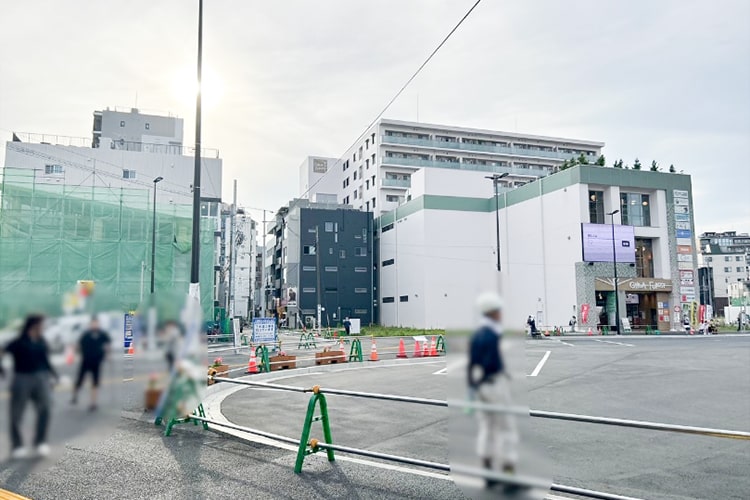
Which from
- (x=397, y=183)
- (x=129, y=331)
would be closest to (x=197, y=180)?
(x=129, y=331)

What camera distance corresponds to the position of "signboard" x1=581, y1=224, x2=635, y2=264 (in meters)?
58.4

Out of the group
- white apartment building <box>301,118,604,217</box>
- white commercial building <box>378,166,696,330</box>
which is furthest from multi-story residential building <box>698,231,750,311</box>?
white commercial building <box>378,166,696,330</box>

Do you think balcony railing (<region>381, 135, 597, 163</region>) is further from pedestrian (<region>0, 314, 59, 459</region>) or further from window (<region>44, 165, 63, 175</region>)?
pedestrian (<region>0, 314, 59, 459</region>)

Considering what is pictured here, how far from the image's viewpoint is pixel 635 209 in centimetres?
6391

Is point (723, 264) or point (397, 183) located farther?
point (723, 264)

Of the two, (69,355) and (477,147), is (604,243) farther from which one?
(69,355)

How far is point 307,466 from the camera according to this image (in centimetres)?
873

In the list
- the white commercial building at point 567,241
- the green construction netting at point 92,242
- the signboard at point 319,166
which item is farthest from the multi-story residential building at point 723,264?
the green construction netting at point 92,242

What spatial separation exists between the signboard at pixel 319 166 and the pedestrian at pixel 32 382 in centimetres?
10949

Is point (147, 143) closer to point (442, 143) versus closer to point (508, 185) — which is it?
point (442, 143)

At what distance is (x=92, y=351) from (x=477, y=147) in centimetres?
9674

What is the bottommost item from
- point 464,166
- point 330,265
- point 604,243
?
point 330,265

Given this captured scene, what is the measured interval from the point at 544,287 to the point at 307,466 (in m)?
58.0

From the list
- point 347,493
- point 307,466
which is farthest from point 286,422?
point 347,493
